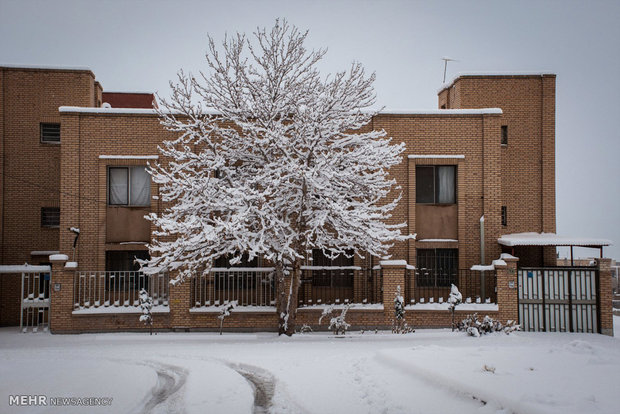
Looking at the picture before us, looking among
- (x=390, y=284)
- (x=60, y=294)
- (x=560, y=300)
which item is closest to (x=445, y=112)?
(x=390, y=284)

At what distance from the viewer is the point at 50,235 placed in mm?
21562

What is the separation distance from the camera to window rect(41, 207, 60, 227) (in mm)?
21609

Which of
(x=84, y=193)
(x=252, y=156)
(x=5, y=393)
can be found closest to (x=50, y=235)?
(x=84, y=193)

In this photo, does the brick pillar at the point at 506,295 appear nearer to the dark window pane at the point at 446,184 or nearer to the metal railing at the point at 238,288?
the dark window pane at the point at 446,184

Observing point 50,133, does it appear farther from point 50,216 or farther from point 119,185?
point 119,185

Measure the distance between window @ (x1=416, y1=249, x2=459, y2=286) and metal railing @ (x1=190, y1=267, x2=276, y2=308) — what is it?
17.3ft

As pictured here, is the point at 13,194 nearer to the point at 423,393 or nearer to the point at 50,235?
the point at 50,235

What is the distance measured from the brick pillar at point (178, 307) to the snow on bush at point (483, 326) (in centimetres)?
829

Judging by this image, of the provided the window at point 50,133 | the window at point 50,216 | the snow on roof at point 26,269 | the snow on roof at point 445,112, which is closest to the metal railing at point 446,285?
the snow on roof at point 445,112

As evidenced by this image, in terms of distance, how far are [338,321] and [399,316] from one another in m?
1.80

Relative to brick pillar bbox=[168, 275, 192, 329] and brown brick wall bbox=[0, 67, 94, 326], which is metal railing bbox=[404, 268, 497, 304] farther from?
brown brick wall bbox=[0, 67, 94, 326]

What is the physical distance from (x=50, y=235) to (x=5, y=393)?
1400 centimetres

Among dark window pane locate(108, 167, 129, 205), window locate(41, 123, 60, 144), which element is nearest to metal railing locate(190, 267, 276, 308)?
dark window pane locate(108, 167, 129, 205)

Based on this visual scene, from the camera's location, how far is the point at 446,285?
64.0 feet
